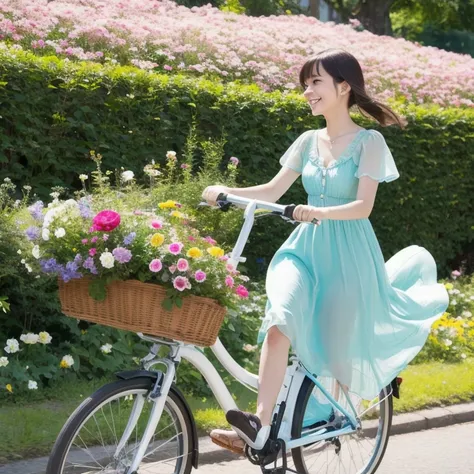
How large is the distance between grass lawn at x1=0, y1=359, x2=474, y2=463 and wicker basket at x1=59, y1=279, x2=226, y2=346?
1.42 m

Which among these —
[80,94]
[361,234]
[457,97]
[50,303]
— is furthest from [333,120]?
[457,97]

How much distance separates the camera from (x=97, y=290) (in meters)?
3.57

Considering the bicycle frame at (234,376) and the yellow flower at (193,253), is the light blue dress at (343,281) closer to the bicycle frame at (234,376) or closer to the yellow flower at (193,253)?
the bicycle frame at (234,376)

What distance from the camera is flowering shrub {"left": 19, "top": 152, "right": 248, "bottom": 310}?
11.8 ft

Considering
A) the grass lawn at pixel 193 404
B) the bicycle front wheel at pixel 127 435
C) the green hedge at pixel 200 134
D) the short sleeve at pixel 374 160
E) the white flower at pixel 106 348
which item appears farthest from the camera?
the green hedge at pixel 200 134

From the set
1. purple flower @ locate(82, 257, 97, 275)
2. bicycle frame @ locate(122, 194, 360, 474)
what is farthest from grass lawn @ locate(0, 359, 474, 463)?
purple flower @ locate(82, 257, 97, 275)

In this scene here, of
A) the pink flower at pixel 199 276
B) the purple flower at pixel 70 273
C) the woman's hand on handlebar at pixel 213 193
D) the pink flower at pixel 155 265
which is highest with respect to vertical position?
the woman's hand on handlebar at pixel 213 193

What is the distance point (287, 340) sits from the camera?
13.5 ft

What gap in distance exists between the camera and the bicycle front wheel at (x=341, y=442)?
4.33m

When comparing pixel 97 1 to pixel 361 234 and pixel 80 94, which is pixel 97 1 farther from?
pixel 361 234

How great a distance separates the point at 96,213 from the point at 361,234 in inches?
45.9

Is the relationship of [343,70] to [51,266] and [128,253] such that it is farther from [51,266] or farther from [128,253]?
[51,266]

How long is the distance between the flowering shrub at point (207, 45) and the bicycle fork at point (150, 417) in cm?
637

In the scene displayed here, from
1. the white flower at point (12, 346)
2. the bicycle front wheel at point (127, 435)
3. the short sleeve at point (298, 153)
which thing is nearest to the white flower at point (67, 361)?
the white flower at point (12, 346)
